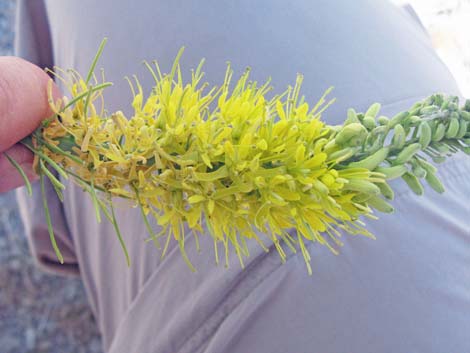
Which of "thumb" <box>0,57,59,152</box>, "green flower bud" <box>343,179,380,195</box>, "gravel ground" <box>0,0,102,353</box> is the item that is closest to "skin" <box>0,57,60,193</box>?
"thumb" <box>0,57,59,152</box>

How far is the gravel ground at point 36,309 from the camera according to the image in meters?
1.08

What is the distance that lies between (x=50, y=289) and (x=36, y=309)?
0.18 ft

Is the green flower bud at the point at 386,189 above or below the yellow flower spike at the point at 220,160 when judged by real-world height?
above

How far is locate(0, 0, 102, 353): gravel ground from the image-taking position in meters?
1.08

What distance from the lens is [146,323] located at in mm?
548

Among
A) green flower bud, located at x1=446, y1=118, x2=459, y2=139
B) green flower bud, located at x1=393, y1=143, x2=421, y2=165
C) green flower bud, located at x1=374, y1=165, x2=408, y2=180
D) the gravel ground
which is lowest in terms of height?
the gravel ground

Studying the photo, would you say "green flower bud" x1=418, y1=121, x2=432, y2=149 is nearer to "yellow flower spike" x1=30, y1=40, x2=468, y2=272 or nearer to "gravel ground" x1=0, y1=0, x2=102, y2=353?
"yellow flower spike" x1=30, y1=40, x2=468, y2=272

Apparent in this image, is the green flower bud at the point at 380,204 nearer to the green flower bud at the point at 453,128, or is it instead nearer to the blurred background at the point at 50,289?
the green flower bud at the point at 453,128

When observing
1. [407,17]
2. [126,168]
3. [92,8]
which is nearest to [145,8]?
[92,8]

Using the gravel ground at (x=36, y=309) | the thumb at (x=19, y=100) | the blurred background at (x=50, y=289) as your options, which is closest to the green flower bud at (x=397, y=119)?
the thumb at (x=19, y=100)

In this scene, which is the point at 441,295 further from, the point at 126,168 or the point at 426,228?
the point at 126,168

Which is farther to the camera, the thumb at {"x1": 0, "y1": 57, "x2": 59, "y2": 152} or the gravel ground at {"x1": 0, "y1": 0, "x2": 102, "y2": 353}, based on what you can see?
the gravel ground at {"x1": 0, "y1": 0, "x2": 102, "y2": 353}

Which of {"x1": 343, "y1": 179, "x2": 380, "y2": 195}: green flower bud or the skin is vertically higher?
{"x1": 343, "y1": 179, "x2": 380, "y2": 195}: green flower bud

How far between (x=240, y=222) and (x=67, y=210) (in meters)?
0.57
